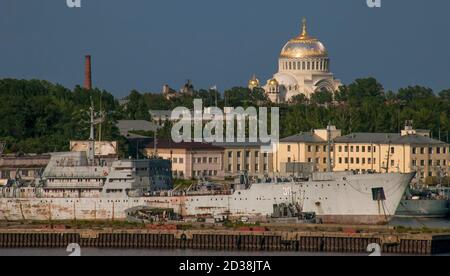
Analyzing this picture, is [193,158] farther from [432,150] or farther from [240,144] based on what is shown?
[432,150]

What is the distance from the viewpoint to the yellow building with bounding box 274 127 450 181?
130m

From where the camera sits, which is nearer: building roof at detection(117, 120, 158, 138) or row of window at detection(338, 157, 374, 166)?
row of window at detection(338, 157, 374, 166)

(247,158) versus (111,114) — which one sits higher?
(111,114)

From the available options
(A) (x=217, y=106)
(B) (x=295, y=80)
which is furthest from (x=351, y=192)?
(B) (x=295, y=80)

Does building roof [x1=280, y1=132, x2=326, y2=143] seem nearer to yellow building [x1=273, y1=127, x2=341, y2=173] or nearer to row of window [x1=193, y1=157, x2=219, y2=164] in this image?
yellow building [x1=273, y1=127, x2=341, y2=173]

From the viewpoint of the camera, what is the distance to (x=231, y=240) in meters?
87.7

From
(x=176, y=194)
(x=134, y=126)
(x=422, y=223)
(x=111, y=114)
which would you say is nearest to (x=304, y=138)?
(x=111, y=114)

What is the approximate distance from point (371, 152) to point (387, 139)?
4.60ft

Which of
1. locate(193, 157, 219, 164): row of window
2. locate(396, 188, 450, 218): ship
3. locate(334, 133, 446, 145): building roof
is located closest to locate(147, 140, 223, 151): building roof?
locate(193, 157, 219, 164): row of window

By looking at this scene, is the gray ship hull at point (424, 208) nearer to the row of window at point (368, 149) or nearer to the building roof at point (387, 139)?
the building roof at point (387, 139)

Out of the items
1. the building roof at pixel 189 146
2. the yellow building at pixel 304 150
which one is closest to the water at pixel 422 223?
the building roof at pixel 189 146

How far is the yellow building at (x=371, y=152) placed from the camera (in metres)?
130

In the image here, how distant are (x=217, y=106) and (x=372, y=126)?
895 inches
